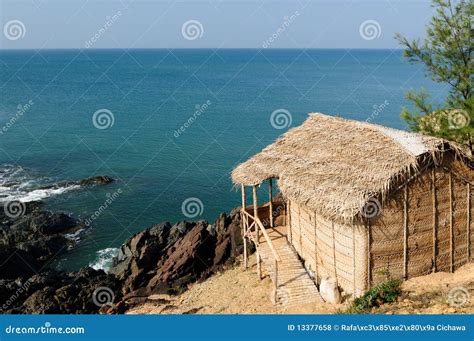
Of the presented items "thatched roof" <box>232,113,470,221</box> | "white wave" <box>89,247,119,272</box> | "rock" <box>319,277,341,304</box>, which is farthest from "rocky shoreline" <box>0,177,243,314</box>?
"rock" <box>319,277,341,304</box>

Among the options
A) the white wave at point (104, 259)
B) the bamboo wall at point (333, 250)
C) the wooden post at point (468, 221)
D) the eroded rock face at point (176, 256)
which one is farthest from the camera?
the white wave at point (104, 259)

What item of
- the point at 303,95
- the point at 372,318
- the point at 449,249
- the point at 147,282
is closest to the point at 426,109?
the point at 449,249

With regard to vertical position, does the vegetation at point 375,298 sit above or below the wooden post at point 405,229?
below

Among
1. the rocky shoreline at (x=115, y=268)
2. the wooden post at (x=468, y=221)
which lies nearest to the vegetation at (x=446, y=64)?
the wooden post at (x=468, y=221)

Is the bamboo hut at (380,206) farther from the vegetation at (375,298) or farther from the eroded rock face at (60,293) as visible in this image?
the eroded rock face at (60,293)

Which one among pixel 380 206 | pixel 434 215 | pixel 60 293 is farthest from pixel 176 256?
pixel 434 215

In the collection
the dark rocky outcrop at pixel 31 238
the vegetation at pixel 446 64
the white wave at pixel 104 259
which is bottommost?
the white wave at pixel 104 259

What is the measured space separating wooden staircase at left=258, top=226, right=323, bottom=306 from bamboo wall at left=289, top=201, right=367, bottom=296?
505 mm

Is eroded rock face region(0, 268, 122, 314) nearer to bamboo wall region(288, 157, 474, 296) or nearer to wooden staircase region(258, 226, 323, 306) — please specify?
wooden staircase region(258, 226, 323, 306)

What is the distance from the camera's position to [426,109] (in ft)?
76.6

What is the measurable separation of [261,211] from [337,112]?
4903 cm

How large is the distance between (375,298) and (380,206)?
3.07 m

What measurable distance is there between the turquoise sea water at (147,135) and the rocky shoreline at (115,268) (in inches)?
90.7

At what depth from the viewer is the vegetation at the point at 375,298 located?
15.3m
